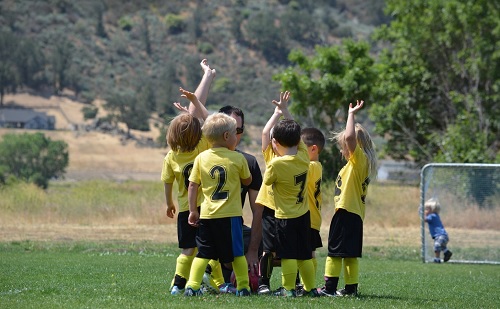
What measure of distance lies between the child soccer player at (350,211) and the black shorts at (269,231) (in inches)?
27.3

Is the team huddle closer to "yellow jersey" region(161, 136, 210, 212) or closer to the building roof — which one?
"yellow jersey" region(161, 136, 210, 212)

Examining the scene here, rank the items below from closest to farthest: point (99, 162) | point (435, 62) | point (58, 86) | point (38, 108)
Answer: point (435, 62) → point (99, 162) → point (38, 108) → point (58, 86)

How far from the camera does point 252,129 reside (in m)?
84.1

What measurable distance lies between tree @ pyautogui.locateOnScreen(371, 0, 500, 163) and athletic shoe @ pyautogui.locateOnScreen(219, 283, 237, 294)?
79.9 feet

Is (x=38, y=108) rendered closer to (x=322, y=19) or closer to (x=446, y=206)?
(x=322, y=19)

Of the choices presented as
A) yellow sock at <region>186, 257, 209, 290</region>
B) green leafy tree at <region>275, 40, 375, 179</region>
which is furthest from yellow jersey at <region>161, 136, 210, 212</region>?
green leafy tree at <region>275, 40, 375, 179</region>

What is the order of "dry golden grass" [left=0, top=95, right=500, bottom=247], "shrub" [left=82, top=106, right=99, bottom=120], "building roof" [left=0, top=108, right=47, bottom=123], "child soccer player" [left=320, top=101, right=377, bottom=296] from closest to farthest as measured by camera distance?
"child soccer player" [left=320, top=101, right=377, bottom=296]
"dry golden grass" [left=0, top=95, right=500, bottom=247]
"building roof" [left=0, top=108, right=47, bottom=123]
"shrub" [left=82, top=106, right=99, bottom=120]

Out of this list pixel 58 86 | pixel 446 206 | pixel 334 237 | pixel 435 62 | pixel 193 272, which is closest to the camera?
pixel 193 272

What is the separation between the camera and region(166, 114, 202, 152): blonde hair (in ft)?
29.0

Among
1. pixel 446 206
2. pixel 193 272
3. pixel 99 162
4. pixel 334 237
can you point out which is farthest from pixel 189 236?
pixel 99 162

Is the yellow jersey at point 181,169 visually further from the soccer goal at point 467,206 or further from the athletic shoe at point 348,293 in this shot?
the soccer goal at point 467,206

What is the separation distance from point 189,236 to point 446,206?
12376mm

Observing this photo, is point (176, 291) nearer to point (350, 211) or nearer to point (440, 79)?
point (350, 211)

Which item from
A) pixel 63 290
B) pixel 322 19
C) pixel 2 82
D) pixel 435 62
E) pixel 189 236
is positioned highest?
pixel 322 19
